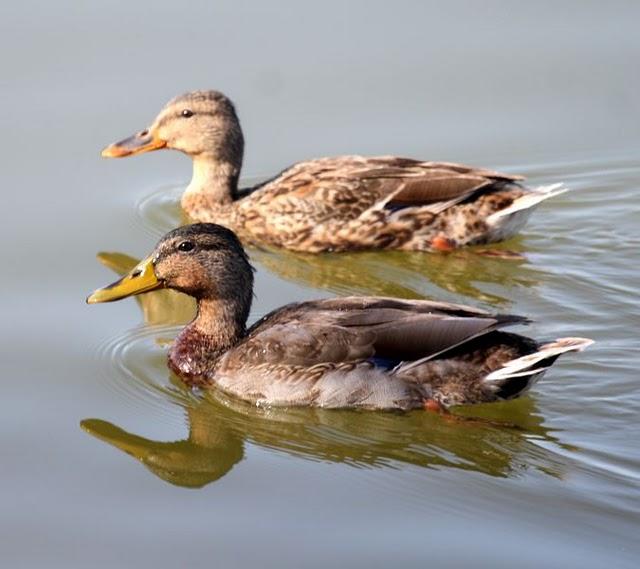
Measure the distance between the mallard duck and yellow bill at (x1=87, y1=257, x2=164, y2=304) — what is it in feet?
8.63

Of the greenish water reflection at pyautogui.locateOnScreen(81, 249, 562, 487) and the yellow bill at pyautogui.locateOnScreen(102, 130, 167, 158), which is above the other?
the yellow bill at pyautogui.locateOnScreen(102, 130, 167, 158)

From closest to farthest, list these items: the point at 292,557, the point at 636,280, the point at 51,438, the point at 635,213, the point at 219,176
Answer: the point at 292,557 < the point at 51,438 < the point at 636,280 < the point at 635,213 < the point at 219,176

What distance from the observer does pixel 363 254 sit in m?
12.8

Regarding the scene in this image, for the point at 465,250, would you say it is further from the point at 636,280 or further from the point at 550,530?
the point at 550,530

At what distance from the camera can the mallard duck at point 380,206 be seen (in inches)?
500

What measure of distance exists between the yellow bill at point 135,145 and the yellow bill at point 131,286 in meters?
3.19

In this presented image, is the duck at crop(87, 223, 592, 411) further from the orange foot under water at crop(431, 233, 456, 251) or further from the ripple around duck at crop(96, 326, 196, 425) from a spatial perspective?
the orange foot under water at crop(431, 233, 456, 251)

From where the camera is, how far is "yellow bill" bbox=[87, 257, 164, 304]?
10.4m

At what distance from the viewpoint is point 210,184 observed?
13.6 metres

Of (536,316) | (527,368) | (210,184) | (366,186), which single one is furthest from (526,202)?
(527,368)

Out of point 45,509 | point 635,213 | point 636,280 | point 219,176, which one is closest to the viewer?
point 45,509

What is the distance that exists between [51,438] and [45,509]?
3.06 feet

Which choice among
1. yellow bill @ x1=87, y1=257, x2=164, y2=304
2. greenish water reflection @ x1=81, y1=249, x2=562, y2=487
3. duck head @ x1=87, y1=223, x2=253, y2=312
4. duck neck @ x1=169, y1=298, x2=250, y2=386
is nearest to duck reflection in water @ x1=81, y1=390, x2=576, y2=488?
greenish water reflection @ x1=81, y1=249, x2=562, y2=487

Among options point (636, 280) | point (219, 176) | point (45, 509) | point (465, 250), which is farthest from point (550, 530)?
point (219, 176)
